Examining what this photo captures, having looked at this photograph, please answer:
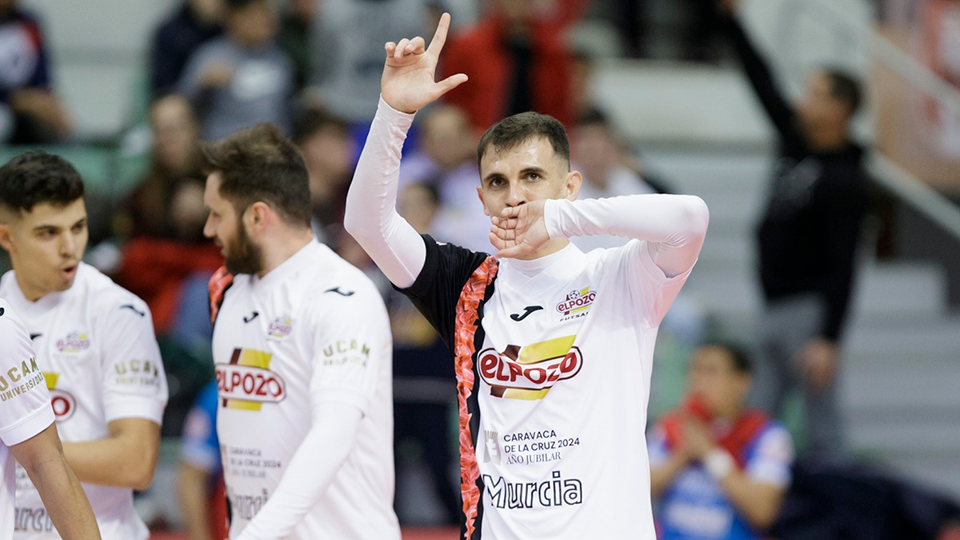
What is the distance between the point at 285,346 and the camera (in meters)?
4.79

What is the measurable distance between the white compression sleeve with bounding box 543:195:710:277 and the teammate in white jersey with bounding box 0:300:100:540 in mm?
1745

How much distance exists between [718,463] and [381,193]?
13.6 ft

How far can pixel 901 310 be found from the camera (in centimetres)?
1172

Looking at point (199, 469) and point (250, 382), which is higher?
point (250, 382)

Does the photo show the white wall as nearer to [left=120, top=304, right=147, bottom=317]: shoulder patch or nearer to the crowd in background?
the crowd in background

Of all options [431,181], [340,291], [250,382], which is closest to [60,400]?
[250,382]

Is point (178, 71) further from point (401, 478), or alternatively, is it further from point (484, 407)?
point (484, 407)

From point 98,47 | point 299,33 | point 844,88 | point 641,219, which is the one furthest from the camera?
point 98,47

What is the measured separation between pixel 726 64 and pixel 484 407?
1101 cm

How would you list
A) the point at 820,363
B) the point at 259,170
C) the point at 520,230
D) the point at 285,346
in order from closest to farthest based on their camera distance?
the point at 520,230 → the point at 285,346 → the point at 259,170 → the point at 820,363

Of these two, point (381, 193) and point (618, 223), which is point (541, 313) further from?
point (381, 193)

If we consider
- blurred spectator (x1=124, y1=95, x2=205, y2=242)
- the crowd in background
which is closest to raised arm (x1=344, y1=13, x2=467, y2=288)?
the crowd in background

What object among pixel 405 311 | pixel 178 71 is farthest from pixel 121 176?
pixel 405 311

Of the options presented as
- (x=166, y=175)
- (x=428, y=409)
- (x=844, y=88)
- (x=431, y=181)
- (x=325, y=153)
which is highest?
(x=844, y=88)
